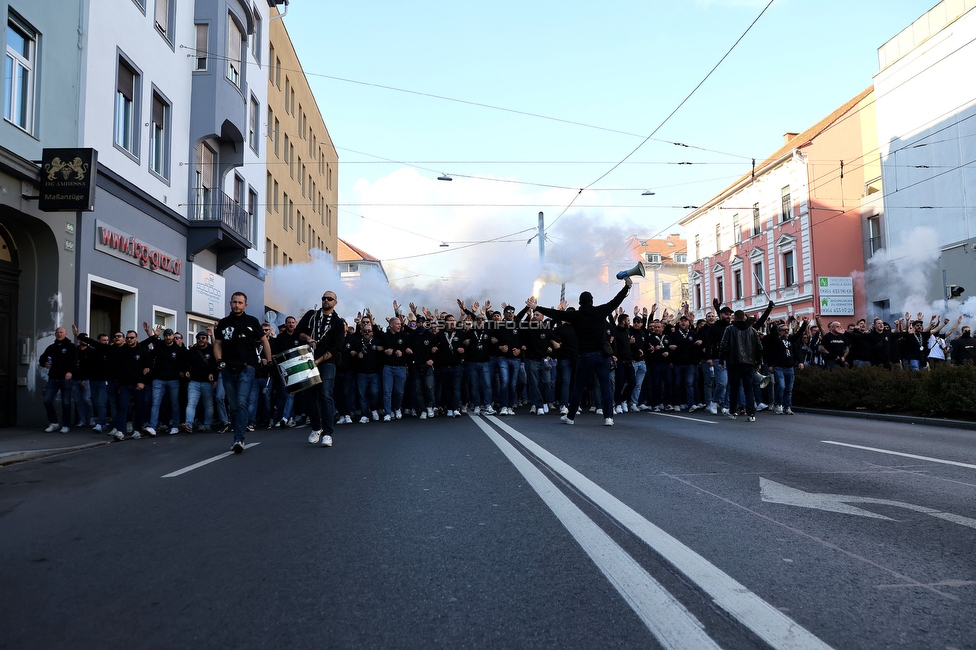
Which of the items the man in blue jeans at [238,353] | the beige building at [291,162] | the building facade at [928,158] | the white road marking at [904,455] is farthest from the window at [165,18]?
the building facade at [928,158]

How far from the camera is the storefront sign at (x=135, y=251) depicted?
15500mm

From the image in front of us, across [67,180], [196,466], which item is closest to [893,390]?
[196,466]

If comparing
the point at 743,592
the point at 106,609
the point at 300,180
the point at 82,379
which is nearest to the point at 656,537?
the point at 743,592

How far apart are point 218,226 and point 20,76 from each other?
292 inches

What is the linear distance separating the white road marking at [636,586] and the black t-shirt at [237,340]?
5.14 m

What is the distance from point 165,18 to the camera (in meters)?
19.5

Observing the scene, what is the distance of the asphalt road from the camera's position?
109 inches

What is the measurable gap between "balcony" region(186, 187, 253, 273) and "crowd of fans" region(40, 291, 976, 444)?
19.5 feet

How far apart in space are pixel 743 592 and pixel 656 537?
0.94 meters

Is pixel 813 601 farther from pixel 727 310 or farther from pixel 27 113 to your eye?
pixel 27 113

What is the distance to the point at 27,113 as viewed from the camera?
43.9 feet

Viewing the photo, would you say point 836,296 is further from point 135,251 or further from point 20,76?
point 20,76

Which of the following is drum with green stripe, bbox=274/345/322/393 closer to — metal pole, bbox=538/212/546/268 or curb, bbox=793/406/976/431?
curb, bbox=793/406/976/431

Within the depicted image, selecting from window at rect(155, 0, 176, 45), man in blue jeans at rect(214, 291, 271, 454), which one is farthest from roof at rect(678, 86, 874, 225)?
man in blue jeans at rect(214, 291, 271, 454)
